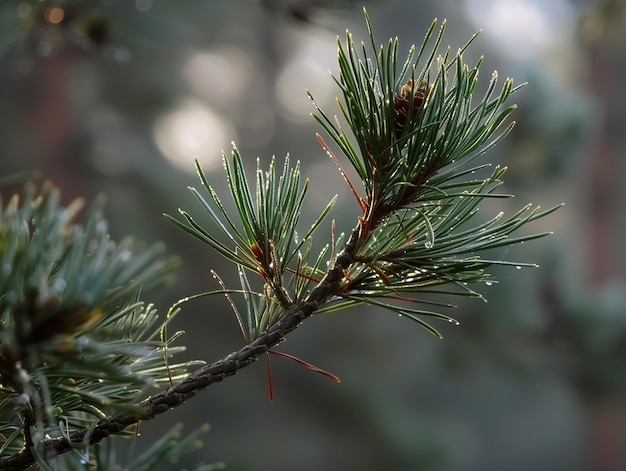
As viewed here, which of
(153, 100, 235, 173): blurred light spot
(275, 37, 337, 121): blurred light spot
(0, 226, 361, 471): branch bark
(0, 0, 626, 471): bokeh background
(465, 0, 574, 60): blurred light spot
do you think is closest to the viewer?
(0, 226, 361, 471): branch bark

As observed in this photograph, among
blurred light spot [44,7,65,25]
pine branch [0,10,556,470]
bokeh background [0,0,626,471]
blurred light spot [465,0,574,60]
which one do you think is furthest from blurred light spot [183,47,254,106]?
pine branch [0,10,556,470]

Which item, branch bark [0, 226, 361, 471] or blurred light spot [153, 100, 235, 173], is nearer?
branch bark [0, 226, 361, 471]

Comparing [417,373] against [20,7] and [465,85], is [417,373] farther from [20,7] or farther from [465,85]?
[465,85]

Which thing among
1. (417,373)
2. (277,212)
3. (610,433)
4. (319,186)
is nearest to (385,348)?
(417,373)

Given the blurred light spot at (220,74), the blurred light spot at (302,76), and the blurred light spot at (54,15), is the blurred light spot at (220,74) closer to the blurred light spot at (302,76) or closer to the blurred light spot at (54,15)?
the blurred light spot at (302,76)

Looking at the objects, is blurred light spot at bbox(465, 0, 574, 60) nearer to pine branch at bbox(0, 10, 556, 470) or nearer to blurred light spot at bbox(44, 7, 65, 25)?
blurred light spot at bbox(44, 7, 65, 25)

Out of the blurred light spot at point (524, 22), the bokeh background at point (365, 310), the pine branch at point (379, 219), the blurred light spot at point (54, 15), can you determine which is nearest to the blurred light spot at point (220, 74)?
the bokeh background at point (365, 310)
